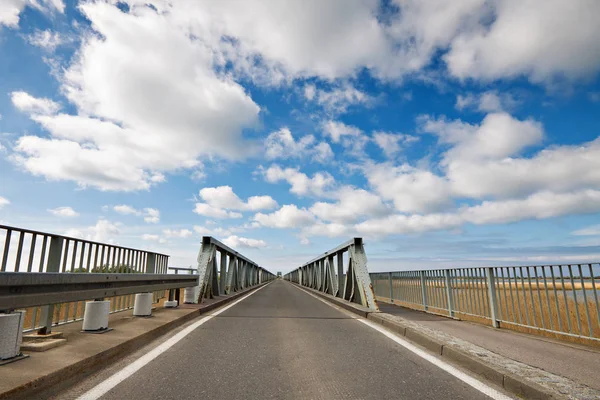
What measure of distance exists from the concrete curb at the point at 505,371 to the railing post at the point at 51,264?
5167 mm

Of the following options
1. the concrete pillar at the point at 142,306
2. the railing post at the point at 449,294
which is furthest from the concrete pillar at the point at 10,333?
the railing post at the point at 449,294

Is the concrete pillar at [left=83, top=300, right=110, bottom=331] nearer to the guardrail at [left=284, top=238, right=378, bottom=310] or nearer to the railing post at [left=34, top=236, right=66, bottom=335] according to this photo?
the railing post at [left=34, top=236, right=66, bottom=335]

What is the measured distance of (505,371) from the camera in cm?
367

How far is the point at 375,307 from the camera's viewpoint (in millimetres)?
9094

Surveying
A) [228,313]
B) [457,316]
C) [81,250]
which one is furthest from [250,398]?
[457,316]

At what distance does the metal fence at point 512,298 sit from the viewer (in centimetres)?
583

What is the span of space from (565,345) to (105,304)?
701 cm

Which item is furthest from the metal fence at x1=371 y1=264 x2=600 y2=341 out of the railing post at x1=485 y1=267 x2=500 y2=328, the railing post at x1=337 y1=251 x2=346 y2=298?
the railing post at x1=337 y1=251 x2=346 y2=298

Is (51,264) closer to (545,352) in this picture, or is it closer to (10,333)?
(10,333)

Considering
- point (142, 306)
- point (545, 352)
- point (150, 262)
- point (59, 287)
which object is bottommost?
point (545, 352)

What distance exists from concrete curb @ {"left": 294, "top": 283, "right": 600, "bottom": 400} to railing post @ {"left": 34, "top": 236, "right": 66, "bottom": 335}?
5.17 meters

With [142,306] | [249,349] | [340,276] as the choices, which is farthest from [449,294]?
[142,306]

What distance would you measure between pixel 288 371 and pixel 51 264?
358cm

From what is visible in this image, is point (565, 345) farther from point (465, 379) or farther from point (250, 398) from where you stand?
point (250, 398)
